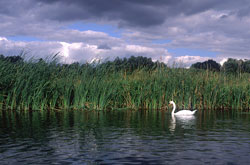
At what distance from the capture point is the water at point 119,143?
7254mm

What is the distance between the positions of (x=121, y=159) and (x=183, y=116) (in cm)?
1024

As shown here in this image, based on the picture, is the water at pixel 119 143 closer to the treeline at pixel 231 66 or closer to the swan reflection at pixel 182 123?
the swan reflection at pixel 182 123

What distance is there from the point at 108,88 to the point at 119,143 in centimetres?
1013

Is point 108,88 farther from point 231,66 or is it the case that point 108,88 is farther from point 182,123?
point 231,66

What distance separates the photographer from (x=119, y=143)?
353 inches

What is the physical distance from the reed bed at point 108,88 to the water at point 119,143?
4.83 metres

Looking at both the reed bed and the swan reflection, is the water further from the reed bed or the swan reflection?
the reed bed

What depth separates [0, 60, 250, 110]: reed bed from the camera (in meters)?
18.1

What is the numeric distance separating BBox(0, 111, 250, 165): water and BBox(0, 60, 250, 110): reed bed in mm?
4834

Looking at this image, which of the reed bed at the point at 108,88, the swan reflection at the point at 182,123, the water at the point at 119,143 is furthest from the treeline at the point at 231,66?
the water at the point at 119,143

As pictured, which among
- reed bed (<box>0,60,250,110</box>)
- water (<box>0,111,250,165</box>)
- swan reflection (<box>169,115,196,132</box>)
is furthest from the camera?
reed bed (<box>0,60,250,110</box>)

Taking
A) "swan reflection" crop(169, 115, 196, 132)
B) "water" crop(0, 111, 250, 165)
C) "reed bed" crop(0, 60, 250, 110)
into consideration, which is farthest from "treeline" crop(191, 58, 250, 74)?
"water" crop(0, 111, 250, 165)

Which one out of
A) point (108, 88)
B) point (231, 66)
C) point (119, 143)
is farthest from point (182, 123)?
point (231, 66)

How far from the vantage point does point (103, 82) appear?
18828 mm
